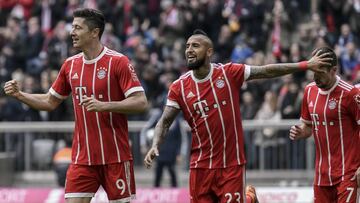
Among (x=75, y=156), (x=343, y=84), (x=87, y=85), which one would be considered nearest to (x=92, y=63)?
(x=87, y=85)

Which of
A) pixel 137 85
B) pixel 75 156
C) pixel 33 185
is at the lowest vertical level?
pixel 33 185

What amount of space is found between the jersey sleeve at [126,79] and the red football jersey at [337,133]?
222 centimetres

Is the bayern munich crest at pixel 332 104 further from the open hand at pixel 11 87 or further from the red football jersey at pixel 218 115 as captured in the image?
the open hand at pixel 11 87

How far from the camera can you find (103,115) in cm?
1171

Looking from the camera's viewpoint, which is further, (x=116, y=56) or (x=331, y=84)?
(x=331, y=84)

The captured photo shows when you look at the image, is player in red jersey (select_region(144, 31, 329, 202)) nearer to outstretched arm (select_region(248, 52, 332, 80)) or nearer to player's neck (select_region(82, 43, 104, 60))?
outstretched arm (select_region(248, 52, 332, 80))

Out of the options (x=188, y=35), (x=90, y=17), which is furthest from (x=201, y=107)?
(x=188, y=35)

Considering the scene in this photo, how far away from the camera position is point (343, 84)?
497 inches

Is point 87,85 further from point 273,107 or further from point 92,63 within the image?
point 273,107

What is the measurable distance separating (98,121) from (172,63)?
1232 centimetres

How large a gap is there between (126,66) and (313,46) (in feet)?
38.7

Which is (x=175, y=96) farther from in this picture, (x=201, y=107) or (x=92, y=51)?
(x=92, y=51)

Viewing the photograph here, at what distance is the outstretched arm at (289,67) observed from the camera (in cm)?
1168

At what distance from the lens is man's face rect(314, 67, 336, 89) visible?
12.3 metres
